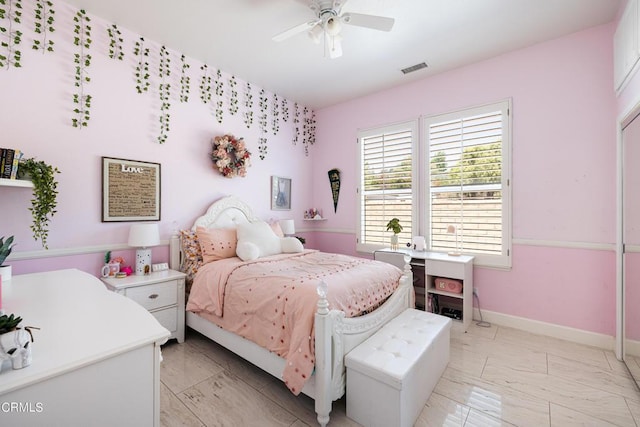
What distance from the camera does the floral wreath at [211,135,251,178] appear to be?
11.1 ft

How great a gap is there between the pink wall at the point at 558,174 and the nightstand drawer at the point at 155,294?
10.9 ft

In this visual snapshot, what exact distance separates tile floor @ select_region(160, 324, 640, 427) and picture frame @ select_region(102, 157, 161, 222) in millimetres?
1328

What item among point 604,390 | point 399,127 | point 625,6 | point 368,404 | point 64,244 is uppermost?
point 625,6

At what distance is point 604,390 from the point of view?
78.5 inches

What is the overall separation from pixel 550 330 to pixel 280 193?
364 cm

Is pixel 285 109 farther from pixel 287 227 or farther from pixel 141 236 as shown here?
pixel 141 236

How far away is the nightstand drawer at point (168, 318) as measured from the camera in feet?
8.43

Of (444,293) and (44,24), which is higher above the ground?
(44,24)

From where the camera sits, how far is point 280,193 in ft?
14.1

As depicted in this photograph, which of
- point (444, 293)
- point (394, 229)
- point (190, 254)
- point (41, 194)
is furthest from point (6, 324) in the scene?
point (394, 229)

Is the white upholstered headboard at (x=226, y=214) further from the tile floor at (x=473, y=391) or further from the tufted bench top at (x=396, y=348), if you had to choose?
the tufted bench top at (x=396, y=348)

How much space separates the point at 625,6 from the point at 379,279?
2954 mm

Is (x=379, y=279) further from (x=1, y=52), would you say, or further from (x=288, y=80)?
(x=1, y=52)

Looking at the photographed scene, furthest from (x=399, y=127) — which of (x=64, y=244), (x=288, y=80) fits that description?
(x=64, y=244)
